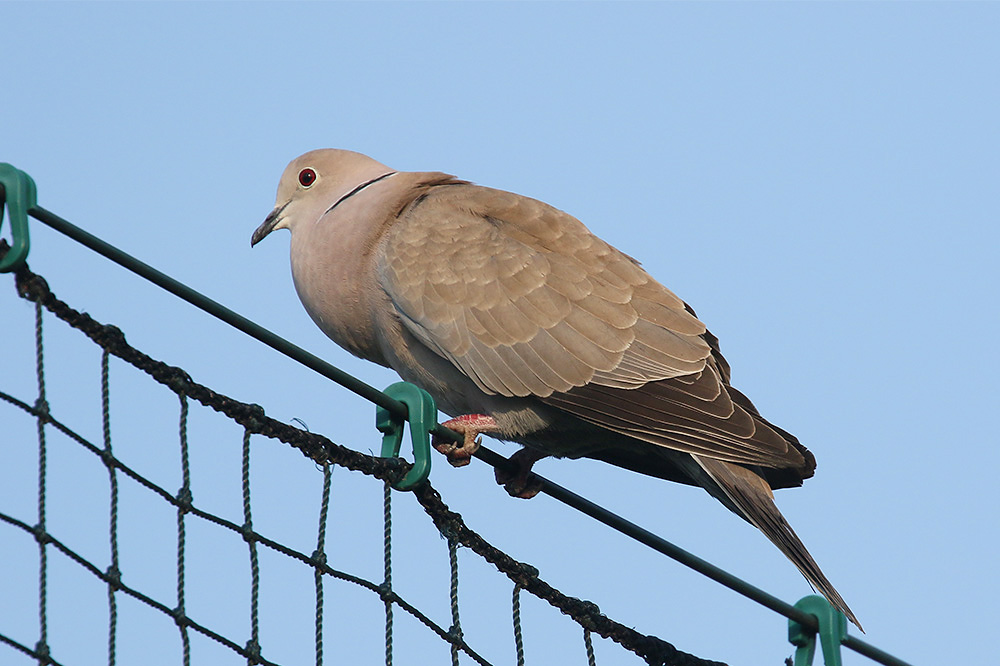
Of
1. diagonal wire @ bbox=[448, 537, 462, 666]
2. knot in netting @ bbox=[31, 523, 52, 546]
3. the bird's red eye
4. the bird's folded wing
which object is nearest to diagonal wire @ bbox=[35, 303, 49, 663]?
knot in netting @ bbox=[31, 523, 52, 546]

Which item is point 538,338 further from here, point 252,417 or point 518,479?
point 252,417

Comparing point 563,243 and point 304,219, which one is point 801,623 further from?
point 304,219

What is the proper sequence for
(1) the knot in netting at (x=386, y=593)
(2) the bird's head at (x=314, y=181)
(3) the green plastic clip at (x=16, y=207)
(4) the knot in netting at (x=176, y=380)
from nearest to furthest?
1. (3) the green plastic clip at (x=16, y=207)
2. (4) the knot in netting at (x=176, y=380)
3. (1) the knot in netting at (x=386, y=593)
4. (2) the bird's head at (x=314, y=181)

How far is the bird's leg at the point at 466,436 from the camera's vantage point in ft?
14.2

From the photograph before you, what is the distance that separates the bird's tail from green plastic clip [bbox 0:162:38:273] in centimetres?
256

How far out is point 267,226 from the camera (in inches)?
222

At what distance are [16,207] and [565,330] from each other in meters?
2.52

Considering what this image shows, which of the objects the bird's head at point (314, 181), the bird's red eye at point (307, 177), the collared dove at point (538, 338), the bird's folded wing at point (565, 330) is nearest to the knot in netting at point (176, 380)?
the collared dove at point (538, 338)

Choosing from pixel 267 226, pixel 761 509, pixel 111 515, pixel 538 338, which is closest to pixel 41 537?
pixel 111 515

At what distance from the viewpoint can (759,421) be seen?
4.46m

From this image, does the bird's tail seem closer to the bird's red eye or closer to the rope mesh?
the rope mesh

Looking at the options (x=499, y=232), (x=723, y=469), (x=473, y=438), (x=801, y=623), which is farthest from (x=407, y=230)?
(x=801, y=623)

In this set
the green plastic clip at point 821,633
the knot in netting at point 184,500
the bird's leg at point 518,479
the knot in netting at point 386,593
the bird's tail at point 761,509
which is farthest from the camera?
the bird's leg at point 518,479

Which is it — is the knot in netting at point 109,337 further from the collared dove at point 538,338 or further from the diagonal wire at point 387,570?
the collared dove at point 538,338
